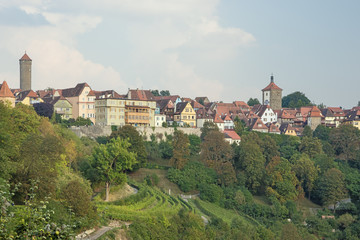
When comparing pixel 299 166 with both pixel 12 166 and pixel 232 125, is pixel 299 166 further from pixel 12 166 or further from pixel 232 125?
pixel 12 166

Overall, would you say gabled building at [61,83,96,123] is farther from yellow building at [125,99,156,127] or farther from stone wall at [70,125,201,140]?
stone wall at [70,125,201,140]

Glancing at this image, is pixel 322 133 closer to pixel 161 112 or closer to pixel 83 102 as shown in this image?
pixel 161 112

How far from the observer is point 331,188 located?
177 ft

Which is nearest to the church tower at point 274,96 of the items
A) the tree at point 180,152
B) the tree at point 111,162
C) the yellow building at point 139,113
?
the yellow building at point 139,113

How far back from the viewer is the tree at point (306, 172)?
5631cm

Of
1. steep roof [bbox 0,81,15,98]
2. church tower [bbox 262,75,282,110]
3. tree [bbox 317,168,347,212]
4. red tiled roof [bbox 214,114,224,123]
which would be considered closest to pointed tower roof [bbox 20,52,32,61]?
steep roof [bbox 0,81,15,98]

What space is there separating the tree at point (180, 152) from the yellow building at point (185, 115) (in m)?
15.2

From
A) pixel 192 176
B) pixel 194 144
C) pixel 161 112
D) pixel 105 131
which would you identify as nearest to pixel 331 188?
pixel 192 176

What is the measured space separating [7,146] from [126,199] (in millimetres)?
9364

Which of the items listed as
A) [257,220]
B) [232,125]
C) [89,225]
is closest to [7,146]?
[89,225]

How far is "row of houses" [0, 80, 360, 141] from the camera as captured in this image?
216 ft

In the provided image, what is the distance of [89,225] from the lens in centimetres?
2598

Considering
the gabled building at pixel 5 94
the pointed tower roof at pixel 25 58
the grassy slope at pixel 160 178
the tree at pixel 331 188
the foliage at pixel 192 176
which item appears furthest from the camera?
the pointed tower roof at pixel 25 58

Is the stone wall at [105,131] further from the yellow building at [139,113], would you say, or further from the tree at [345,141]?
the tree at [345,141]
